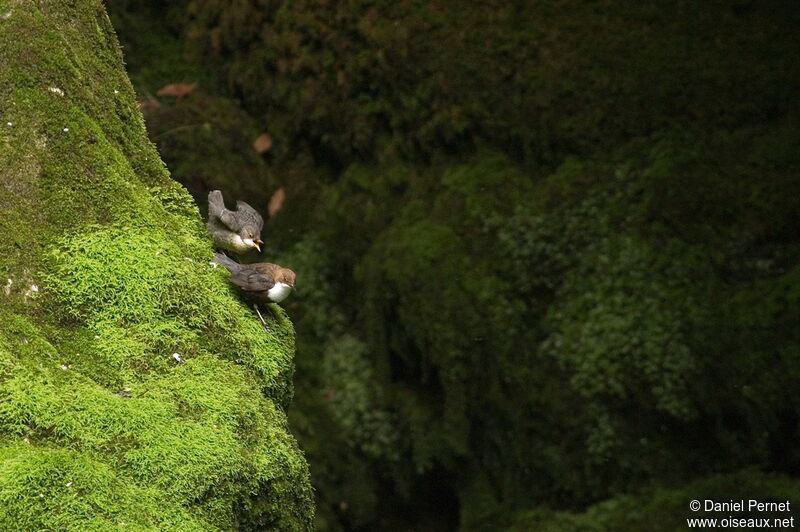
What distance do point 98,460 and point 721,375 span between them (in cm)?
456

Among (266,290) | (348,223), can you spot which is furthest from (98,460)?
(348,223)

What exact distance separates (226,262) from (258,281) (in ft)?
0.63

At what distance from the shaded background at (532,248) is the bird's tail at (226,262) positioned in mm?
3326

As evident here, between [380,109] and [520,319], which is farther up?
[380,109]

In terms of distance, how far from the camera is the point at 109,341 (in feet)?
10.6

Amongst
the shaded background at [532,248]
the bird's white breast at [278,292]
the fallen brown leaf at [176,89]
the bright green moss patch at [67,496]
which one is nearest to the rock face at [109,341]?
the bright green moss patch at [67,496]

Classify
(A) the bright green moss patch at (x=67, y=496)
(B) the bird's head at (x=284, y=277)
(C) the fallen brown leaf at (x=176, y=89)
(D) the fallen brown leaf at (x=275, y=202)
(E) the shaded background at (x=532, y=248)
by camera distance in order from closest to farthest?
(A) the bright green moss patch at (x=67, y=496) < (B) the bird's head at (x=284, y=277) < (E) the shaded background at (x=532, y=248) < (D) the fallen brown leaf at (x=275, y=202) < (C) the fallen brown leaf at (x=176, y=89)

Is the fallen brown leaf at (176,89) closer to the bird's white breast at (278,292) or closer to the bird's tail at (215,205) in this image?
the bird's tail at (215,205)

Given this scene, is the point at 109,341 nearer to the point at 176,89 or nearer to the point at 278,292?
the point at 278,292

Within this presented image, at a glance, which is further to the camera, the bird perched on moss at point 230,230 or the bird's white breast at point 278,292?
the bird perched on moss at point 230,230

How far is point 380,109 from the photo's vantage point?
8.01m

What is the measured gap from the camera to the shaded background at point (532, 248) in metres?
6.58

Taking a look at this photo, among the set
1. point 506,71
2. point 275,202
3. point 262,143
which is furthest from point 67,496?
point 262,143

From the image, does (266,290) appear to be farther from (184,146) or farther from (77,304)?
(184,146)
